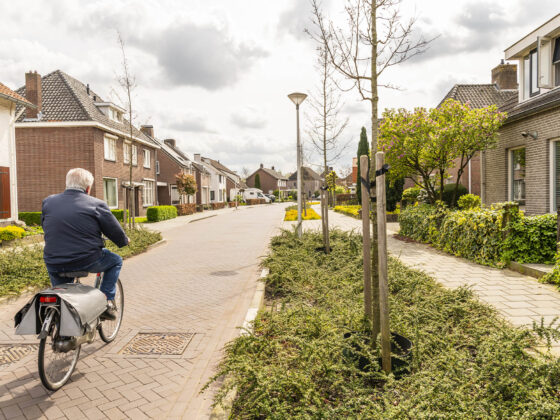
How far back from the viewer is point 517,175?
12391mm

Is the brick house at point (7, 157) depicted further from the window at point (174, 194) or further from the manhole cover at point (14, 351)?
the window at point (174, 194)

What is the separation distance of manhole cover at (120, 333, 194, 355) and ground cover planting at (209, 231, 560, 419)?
2.42 ft

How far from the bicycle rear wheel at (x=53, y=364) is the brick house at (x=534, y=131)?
37.7 ft

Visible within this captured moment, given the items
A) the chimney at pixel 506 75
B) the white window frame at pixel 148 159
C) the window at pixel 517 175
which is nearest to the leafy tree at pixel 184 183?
the white window frame at pixel 148 159

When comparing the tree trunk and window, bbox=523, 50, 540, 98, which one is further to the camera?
window, bbox=523, 50, 540, 98

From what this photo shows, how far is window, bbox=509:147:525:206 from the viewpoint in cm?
1216

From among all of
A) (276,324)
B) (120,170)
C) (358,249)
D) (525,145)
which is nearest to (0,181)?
(120,170)

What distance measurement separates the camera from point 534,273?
6.50 metres

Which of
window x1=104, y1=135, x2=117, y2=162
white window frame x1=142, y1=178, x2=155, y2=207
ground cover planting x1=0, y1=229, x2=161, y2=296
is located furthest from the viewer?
white window frame x1=142, y1=178, x2=155, y2=207

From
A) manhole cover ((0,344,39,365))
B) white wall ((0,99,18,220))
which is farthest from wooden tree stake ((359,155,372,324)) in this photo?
white wall ((0,99,18,220))

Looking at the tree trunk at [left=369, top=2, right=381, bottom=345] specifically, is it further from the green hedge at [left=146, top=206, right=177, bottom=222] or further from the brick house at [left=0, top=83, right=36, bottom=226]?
the green hedge at [left=146, top=206, right=177, bottom=222]

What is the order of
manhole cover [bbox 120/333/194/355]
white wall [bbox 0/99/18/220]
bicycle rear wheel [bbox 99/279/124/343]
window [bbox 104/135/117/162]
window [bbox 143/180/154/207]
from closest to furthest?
manhole cover [bbox 120/333/194/355], bicycle rear wheel [bbox 99/279/124/343], white wall [bbox 0/99/18/220], window [bbox 104/135/117/162], window [bbox 143/180/154/207]

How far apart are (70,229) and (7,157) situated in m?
14.5

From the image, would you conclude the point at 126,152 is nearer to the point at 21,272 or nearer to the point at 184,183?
the point at 184,183
